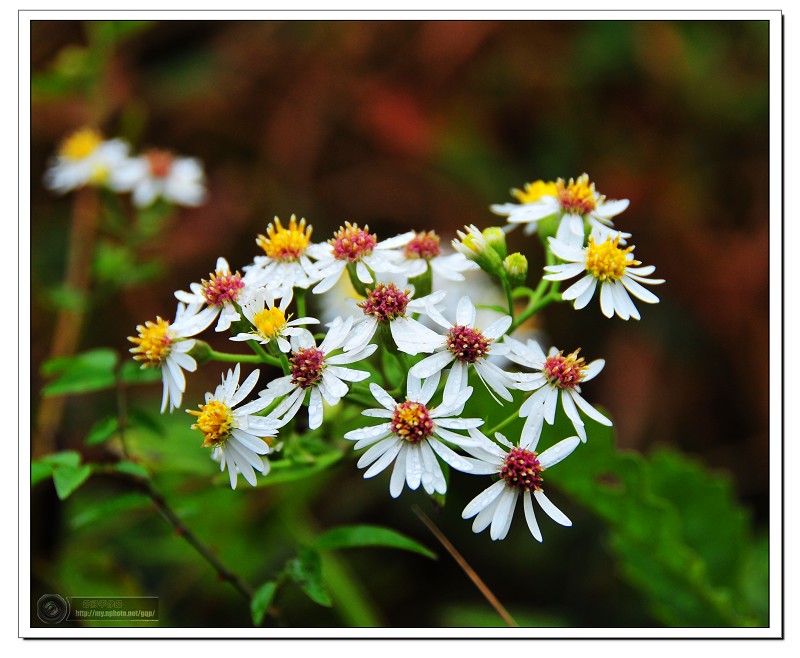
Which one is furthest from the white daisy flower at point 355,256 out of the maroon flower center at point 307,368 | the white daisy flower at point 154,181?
the white daisy flower at point 154,181

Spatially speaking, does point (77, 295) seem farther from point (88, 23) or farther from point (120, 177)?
point (88, 23)

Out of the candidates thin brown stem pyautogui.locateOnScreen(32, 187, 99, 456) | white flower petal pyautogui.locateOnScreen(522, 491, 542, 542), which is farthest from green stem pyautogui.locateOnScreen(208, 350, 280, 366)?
thin brown stem pyautogui.locateOnScreen(32, 187, 99, 456)

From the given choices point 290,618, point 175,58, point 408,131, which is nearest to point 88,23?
point 175,58

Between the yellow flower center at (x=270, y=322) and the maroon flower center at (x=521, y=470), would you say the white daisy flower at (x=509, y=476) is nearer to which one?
the maroon flower center at (x=521, y=470)

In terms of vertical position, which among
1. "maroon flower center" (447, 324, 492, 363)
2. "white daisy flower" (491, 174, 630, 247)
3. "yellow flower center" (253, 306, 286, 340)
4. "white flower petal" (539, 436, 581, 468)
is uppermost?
"white daisy flower" (491, 174, 630, 247)

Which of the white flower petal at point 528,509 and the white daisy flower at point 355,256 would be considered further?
the white daisy flower at point 355,256

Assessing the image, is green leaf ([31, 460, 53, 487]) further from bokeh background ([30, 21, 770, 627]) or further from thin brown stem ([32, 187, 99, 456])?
bokeh background ([30, 21, 770, 627])

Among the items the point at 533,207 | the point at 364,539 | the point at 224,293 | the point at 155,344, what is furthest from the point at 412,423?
the point at 533,207
